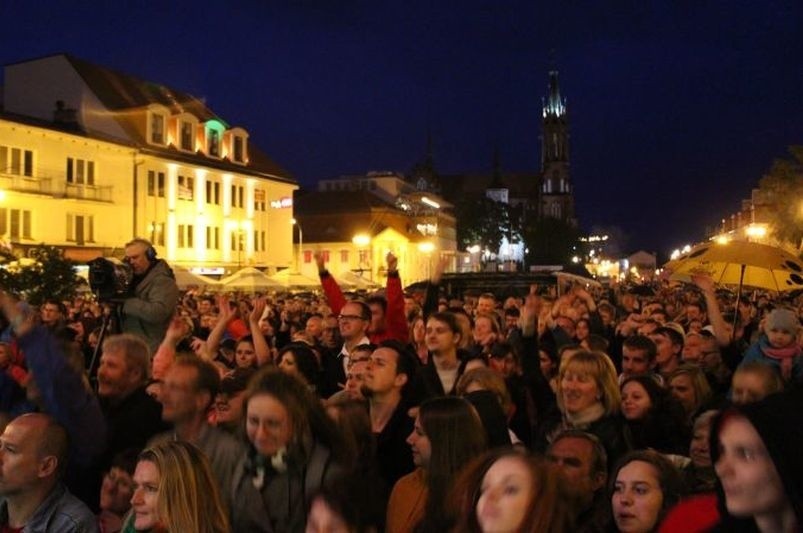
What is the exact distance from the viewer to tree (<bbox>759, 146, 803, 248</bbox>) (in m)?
30.0

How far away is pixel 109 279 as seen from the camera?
21.5ft

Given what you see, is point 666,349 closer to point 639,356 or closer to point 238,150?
point 639,356

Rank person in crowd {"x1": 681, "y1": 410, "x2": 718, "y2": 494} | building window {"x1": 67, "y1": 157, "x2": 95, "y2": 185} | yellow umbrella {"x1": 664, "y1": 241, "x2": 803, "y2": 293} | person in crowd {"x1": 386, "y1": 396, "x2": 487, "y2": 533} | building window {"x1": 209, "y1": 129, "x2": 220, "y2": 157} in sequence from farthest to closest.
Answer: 1. building window {"x1": 209, "y1": 129, "x2": 220, "y2": 157}
2. building window {"x1": 67, "y1": 157, "x2": 95, "y2": 185}
3. yellow umbrella {"x1": 664, "y1": 241, "x2": 803, "y2": 293}
4. person in crowd {"x1": 681, "y1": 410, "x2": 718, "y2": 494}
5. person in crowd {"x1": 386, "y1": 396, "x2": 487, "y2": 533}

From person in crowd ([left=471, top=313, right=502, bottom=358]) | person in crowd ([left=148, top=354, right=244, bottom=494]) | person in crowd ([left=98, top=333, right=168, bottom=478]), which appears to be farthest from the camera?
person in crowd ([left=471, top=313, right=502, bottom=358])

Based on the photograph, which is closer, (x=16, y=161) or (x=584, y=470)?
(x=584, y=470)

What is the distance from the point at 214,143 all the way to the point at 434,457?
1980 inches

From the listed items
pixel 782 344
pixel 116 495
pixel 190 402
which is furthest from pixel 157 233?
pixel 116 495

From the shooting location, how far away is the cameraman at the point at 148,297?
6.59 m

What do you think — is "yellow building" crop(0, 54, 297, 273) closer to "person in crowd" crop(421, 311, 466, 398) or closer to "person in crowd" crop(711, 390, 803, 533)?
"person in crowd" crop(421, 311, 466, 398)

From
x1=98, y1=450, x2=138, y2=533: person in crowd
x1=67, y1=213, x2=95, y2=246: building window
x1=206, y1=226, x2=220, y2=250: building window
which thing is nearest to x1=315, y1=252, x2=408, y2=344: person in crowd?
x1=98, y1=450, x2=138, y2=533: person in crowd

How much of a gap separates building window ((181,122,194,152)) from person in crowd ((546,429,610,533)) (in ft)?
154

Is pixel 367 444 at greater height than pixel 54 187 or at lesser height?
lesser

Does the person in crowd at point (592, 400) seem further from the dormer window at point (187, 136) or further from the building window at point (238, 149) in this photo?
the building window at point (238, 149)

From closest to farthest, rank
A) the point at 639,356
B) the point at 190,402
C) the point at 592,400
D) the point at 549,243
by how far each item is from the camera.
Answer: the point at 190,402, the point at 592,400, the point at 639,356, the point at 549,243
